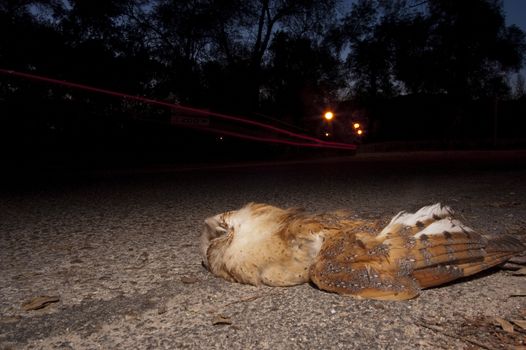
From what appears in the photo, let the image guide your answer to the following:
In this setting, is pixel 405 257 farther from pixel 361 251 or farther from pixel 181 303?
pixel 181 303

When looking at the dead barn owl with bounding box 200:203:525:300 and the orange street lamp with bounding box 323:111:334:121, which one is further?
the orange street lamp with bounding box 323:111:334:121

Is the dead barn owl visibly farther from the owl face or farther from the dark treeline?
the dark treeline

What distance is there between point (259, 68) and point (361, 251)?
19801 millimetres

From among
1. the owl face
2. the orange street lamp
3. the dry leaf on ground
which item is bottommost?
the dry leaf on ground

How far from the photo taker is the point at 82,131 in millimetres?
15453

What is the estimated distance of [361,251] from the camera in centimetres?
207

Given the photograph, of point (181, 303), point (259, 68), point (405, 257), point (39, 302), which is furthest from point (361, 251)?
point (259, 68)

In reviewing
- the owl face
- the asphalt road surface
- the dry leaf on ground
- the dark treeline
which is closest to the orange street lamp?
the dark treeline

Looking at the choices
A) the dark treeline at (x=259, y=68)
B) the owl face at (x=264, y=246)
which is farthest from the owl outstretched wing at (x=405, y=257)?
the dark treeline at (x=259, y=68)

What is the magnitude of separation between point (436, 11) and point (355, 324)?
35182mm

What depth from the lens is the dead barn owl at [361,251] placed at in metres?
2.03

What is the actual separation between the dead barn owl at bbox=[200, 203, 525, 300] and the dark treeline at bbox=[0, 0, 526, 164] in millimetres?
14369

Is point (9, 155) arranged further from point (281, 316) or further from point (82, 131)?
point (281, 316)

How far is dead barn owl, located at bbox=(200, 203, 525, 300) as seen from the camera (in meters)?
2.03
